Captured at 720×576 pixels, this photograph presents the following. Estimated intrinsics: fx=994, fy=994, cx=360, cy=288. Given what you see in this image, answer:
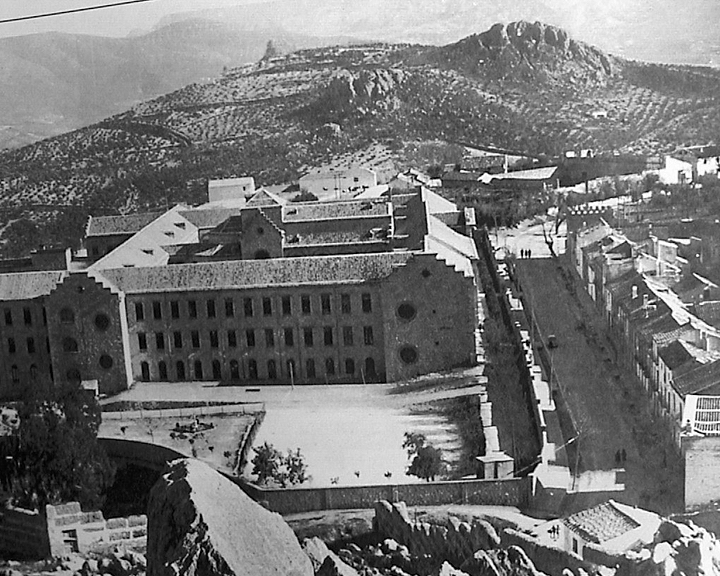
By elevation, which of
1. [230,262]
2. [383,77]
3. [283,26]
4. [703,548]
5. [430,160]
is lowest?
[703,548]

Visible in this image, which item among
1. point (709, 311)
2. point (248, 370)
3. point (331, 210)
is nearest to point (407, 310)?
point (331, 210)

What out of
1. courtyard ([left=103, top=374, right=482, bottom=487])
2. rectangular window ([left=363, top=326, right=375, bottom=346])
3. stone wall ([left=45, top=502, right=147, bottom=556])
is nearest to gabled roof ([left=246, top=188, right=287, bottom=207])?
rectangular window ([left=363, top=326, right=375, bottom=346])

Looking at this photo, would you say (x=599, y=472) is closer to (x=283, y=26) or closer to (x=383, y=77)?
(x=383, y=77)

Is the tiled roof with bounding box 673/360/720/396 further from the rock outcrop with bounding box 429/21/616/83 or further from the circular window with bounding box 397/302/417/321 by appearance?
the rock outcrop with bounding box 429/21/616/83

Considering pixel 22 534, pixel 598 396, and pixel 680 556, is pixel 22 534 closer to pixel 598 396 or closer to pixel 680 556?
pixel 598 396

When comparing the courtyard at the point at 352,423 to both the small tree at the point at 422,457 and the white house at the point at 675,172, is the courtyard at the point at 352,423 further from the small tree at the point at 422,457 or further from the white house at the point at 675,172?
the white house at the point at 675,172

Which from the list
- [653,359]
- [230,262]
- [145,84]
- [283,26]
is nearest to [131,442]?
[230,262]

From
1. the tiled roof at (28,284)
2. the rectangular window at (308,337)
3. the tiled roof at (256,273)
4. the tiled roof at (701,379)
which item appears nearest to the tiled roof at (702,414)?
the tiled roof at (701,379)
